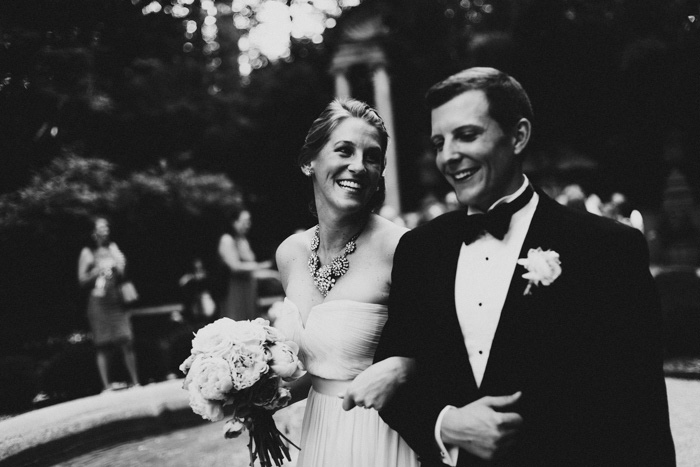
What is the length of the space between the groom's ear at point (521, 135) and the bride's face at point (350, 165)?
0.84 metres

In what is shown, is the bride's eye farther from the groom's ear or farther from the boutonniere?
the boutonniere

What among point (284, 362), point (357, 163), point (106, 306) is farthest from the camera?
point (106, 306)

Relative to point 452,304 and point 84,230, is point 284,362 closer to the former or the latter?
point 452,304

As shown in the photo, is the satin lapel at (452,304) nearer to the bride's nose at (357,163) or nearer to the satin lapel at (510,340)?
the satin lapel at (510,340)

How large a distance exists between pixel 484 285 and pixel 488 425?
0.40 meters

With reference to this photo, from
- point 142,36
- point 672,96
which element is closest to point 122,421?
point 142,36

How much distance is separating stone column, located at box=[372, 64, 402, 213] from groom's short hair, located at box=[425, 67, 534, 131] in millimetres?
14004

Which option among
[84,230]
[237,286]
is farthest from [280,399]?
[84,230]

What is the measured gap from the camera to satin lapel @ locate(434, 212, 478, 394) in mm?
1720

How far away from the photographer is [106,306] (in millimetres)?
7547

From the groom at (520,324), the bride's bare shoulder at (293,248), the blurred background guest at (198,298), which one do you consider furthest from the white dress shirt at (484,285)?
the blurred background guest at (198,298)

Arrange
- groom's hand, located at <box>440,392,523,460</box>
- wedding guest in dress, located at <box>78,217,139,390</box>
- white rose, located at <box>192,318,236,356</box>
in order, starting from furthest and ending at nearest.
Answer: wedding guest in dress, located at <box>78,217,139,390</box> < white rose, located at <box>192,318,236,356</box> < groom's hand, located at <box>440,392,523,460</box>

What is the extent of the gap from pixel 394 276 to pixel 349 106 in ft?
2.96

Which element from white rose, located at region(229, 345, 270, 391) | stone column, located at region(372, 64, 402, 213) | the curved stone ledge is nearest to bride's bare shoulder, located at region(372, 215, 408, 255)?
white rose, located at region(229, 345, 270, 391)
